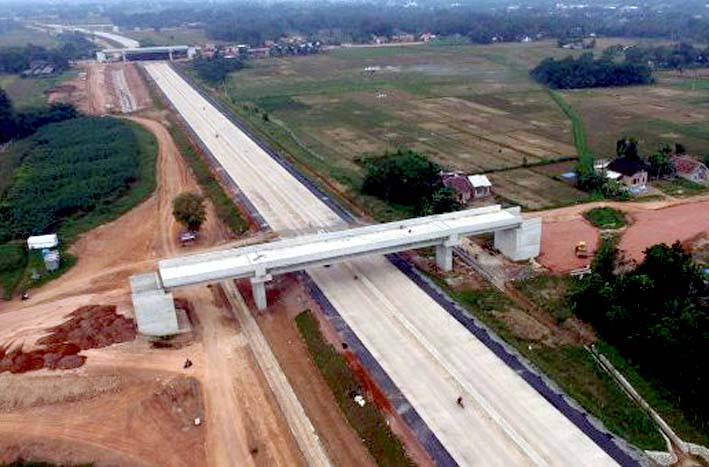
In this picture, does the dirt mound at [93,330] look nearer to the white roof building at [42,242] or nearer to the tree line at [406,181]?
the white roof building at [42,242]

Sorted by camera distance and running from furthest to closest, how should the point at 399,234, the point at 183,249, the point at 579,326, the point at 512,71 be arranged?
the point at 512,71 < the point at 183,249 < the point at 399,234 < the point at 579,326

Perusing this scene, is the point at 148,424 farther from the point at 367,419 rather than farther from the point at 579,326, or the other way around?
the point at 579,326

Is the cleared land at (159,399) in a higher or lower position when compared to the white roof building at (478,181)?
lower

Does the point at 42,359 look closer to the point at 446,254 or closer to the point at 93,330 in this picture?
the point at 93,330

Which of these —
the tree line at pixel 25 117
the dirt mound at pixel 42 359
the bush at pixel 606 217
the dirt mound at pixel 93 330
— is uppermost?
the tree line at pixel 25 117

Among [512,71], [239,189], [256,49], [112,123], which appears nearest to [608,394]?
[239,189]

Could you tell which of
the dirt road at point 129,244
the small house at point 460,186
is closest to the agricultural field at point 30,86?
the dirt road at point 129,244

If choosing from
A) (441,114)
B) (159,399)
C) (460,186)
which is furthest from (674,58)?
(159,399)
